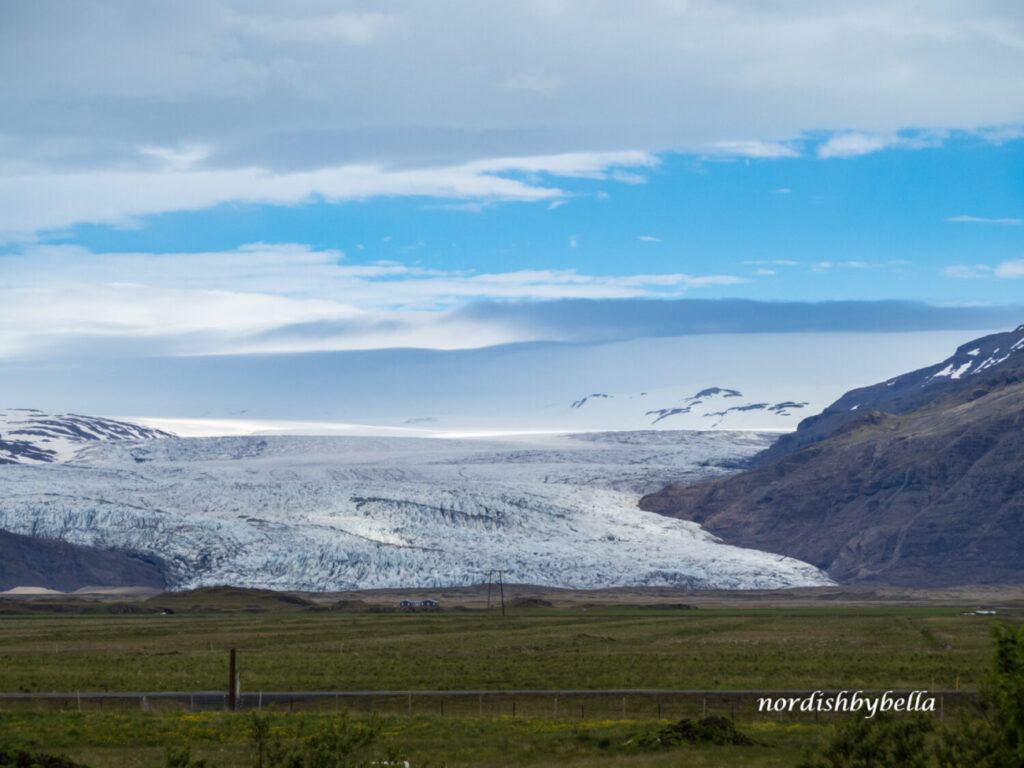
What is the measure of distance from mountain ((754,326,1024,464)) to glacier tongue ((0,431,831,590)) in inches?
1780

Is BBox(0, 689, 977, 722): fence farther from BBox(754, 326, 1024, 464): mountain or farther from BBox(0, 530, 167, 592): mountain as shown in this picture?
BBox(754, 326, 1024, 464): mountain

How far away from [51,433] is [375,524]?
4008 inches

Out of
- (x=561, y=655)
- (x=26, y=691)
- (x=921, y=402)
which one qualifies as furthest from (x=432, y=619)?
(x=921, y=402)

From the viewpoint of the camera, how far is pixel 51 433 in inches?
7037

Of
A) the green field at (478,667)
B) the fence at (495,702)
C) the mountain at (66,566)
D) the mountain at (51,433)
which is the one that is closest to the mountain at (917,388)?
the mountain at (66,566)

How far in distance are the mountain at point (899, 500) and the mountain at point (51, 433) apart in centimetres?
8160

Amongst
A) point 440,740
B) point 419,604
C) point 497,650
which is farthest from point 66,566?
point 440,740

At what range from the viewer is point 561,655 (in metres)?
46.7

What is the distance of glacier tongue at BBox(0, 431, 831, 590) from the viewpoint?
291 feet

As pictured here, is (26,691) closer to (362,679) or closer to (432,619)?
(362,679)

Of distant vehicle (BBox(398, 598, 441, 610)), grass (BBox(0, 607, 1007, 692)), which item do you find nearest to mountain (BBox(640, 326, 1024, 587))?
grass (BBox(0, 607, 1007, 692))

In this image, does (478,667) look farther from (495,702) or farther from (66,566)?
(66,566)

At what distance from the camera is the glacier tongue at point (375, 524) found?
8875cm

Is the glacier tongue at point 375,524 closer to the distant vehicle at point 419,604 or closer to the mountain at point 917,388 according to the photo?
the distant vehicle at point 419,604
